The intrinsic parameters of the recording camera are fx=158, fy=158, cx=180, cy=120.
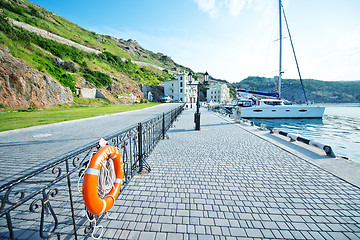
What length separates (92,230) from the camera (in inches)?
94.0

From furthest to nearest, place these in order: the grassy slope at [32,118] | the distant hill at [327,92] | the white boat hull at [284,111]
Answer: the distant hill at [327,92] < the white boat hull at [284,111] < the grassy slope at [32,118]

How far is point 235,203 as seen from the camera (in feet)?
9.77

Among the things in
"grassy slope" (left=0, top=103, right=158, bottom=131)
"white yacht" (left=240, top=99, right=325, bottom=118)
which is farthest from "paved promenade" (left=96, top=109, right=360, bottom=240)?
"white yacht" (left=240, top=99, right=325, bottom=118)

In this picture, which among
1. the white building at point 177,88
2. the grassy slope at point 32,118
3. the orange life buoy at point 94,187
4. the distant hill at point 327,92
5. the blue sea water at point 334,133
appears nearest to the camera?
the orange life buoy at point 94,187

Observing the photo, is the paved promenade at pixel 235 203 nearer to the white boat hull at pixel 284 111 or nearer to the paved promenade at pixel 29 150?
the paved promenade at pixel 29 150

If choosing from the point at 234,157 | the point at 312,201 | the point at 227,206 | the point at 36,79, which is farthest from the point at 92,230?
the point at 36,79

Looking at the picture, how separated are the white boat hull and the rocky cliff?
85.9 ft

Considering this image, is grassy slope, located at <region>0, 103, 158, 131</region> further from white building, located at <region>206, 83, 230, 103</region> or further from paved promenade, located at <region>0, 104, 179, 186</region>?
white building, located at <region>206, 83, 230, 103</region>

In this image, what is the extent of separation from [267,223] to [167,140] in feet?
17.7

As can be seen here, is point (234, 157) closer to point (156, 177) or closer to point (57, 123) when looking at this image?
point (156, 177)

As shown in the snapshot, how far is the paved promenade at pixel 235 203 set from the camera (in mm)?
2369

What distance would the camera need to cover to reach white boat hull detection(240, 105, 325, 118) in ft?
73.7

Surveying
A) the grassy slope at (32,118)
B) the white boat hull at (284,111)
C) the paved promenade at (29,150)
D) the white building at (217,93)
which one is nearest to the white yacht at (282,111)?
the white boat hull at (284,111)

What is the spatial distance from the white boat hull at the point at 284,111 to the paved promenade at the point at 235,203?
1929cm
